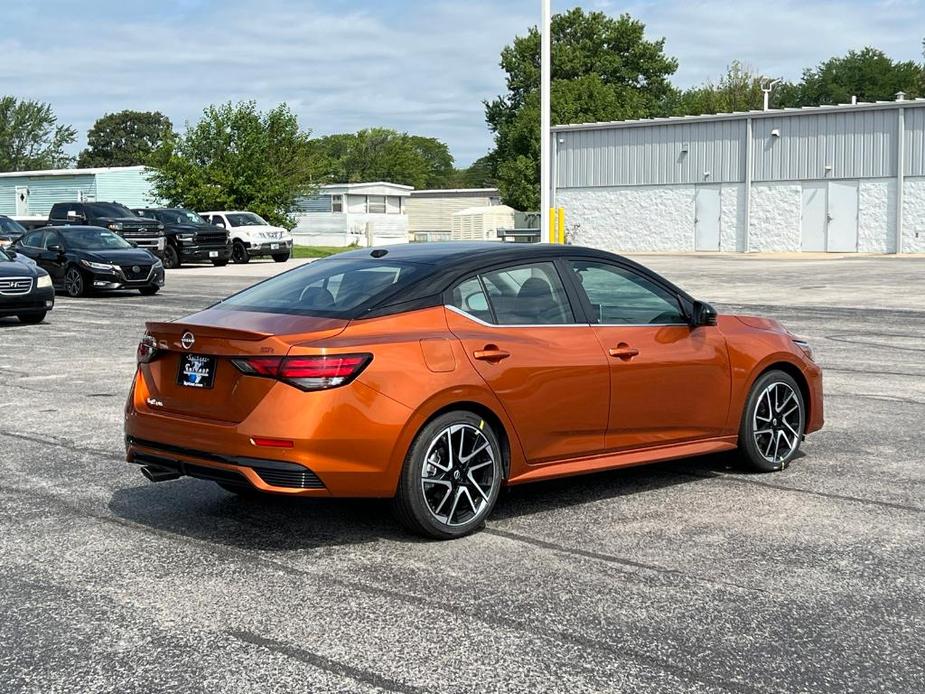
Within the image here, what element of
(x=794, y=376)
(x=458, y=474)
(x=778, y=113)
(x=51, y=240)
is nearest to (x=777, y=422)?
(x=794, y=376)

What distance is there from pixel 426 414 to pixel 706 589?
1.55m

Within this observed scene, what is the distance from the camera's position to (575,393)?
6.54m

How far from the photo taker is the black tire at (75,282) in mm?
25375

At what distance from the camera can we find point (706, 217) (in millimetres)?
53688

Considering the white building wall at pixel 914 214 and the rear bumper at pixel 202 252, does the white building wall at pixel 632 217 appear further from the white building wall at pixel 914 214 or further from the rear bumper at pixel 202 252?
the rear bumper at pixel 202 252

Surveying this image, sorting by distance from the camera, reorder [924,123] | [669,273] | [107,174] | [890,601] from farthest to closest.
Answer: [107,174] < [924,123] < [669,273] < [890,601]

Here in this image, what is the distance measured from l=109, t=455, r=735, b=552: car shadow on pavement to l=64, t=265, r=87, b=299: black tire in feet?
62.1

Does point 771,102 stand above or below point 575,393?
above

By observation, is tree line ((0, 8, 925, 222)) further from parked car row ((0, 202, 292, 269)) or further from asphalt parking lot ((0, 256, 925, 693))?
asphalt parking lot ((0, 256, 925, 693))

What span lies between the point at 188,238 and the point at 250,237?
3.36 m

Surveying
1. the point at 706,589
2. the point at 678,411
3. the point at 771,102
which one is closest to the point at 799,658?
the point at 706,589

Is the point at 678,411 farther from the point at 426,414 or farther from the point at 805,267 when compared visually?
the point at 805,267

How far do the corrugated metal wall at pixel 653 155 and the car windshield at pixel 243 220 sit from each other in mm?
20585

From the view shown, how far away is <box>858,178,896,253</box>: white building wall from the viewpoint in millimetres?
48469
